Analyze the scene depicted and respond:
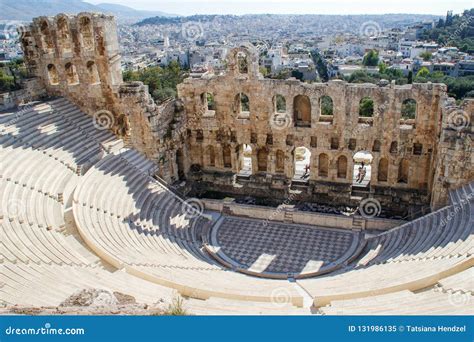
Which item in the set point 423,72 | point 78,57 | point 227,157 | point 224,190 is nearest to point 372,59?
point 423,72

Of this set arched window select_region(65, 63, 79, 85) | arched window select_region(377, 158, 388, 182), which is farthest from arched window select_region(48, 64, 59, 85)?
arched window select_region(377, 158, 388, 182)

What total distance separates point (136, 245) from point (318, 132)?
1329 cm

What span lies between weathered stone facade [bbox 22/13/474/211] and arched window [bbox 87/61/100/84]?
0.07 m

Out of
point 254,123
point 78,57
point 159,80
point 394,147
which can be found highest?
point 78,57

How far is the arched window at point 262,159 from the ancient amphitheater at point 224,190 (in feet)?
0.25

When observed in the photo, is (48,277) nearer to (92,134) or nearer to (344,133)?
(92,134)

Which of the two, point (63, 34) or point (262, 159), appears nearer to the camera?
point (63, 34)

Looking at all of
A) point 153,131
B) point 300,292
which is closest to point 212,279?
point 300,292

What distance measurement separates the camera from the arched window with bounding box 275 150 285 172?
A: 28619 millimetres

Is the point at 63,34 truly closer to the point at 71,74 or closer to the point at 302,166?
the point at 71,74

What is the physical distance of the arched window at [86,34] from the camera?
2810 centimetres

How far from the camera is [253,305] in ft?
45.8

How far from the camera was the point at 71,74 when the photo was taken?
29906mm

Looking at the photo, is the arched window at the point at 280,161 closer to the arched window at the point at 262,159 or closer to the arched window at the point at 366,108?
the arched window at the point at 262,159
